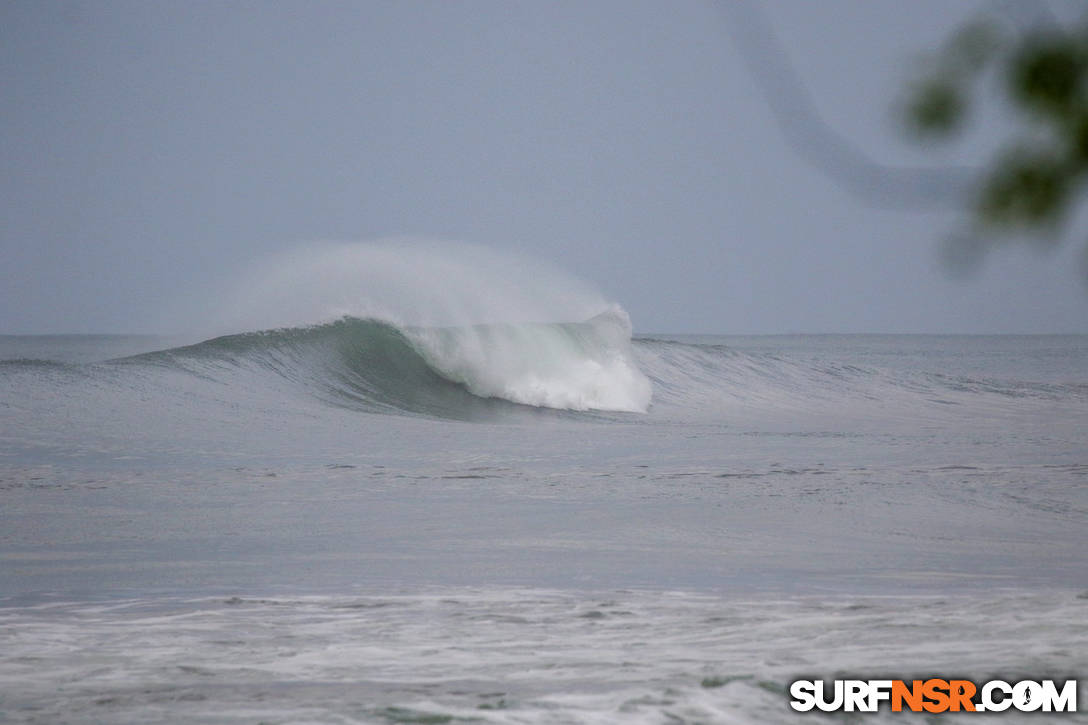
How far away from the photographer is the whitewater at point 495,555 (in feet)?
9.71

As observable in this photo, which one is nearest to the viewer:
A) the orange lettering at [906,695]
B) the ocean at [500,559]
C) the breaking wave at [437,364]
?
the orange lettering at [906,695]

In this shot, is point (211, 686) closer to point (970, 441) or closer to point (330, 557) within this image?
point (330, 557)

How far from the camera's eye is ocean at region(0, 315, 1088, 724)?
9.64 feet

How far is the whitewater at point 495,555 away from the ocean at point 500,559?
0.07ft

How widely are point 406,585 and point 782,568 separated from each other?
1.75m

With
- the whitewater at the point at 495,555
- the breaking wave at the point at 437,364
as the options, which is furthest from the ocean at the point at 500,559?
the breaking wave at the point at 437,364

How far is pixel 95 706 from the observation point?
2.73 meters

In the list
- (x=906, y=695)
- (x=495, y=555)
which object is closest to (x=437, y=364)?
(x=495, y=555)

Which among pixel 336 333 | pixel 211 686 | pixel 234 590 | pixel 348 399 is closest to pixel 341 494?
pixel 234 590

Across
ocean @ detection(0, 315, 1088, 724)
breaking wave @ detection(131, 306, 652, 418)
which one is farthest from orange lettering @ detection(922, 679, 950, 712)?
breaking wave @ detection(131, 306, 652, 418)

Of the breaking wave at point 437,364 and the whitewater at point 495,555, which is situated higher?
the breaking wave at point 437,364

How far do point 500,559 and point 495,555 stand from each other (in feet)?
0.35

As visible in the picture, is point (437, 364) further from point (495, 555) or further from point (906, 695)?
point (906, 695)

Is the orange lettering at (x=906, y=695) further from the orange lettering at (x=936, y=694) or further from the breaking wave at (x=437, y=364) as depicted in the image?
the breaking wave at (x=437, y=364)
